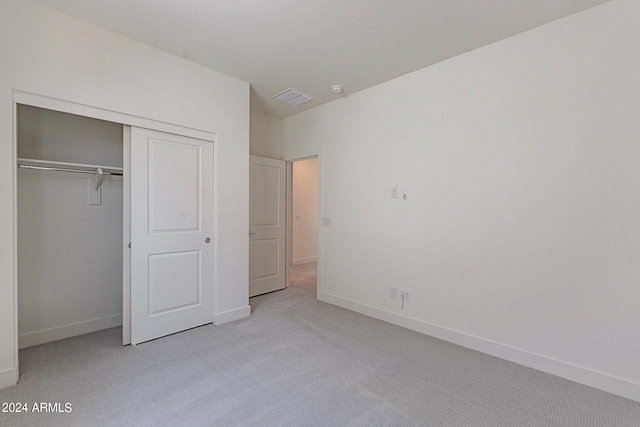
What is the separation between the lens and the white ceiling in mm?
2104

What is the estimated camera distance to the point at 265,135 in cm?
445

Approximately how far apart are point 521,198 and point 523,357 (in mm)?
1319

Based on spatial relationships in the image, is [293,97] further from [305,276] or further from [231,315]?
[305,276]

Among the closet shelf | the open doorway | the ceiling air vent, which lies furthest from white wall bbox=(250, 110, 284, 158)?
the open doorway

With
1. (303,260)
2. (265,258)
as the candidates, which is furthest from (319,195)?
(303,260)

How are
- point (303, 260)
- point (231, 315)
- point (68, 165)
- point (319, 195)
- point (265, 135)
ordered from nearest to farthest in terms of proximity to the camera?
point (68, 165)
point (231, 315)
point (319, 195)
point (265, 135)
point (303, 260)

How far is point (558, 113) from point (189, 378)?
3.47 meters

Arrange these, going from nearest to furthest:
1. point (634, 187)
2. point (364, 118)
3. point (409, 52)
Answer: point (634, 187) → point (409, 52) → point (364, 118)

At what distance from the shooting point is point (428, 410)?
1823 millimetres

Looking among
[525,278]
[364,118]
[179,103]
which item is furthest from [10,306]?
[525,278]

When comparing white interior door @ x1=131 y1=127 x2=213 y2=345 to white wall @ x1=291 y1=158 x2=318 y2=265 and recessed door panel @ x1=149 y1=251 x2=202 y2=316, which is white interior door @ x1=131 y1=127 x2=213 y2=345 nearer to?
recessed door panel @ x1=149 y1=251 x2=202 y2=316

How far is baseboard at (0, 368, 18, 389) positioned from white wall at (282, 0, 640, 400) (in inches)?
122

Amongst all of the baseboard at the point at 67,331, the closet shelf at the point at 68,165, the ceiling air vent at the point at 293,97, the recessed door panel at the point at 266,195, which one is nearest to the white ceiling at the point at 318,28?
the ceiling air vent at the point at 293,97

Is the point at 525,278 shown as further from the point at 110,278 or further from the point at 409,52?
the point at 110,278
